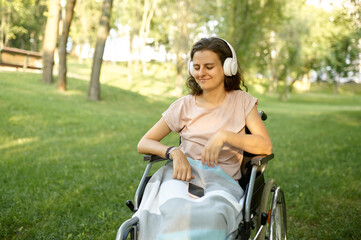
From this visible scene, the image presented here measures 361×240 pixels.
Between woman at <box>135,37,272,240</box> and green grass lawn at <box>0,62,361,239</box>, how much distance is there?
177 cm

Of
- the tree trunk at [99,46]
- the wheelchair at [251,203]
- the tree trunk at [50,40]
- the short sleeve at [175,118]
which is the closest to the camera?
the wheelchair at [251,203]

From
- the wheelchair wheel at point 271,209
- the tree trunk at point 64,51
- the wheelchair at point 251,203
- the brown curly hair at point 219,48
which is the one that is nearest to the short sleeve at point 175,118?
the wheelchair at point 251,203

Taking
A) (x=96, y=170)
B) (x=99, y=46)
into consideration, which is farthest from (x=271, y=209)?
(x=99, y=46)

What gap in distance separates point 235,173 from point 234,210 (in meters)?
0.55

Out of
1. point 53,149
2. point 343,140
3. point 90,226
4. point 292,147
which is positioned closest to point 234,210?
point 90,226

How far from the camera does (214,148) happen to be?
2475mm

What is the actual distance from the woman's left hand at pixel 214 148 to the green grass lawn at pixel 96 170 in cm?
200

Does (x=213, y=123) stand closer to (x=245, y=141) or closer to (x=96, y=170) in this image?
(x=245, y=141)

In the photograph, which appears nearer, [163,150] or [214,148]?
[214,148]

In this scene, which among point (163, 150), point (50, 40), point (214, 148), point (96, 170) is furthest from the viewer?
point (50, 40)

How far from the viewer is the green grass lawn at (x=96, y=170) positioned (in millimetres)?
4402

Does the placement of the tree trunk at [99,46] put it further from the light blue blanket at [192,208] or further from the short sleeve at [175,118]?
the light blue blanket at [192,208]

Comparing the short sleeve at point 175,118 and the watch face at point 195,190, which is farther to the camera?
the short sleeve at point 175,118

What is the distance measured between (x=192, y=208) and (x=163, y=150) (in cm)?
66
